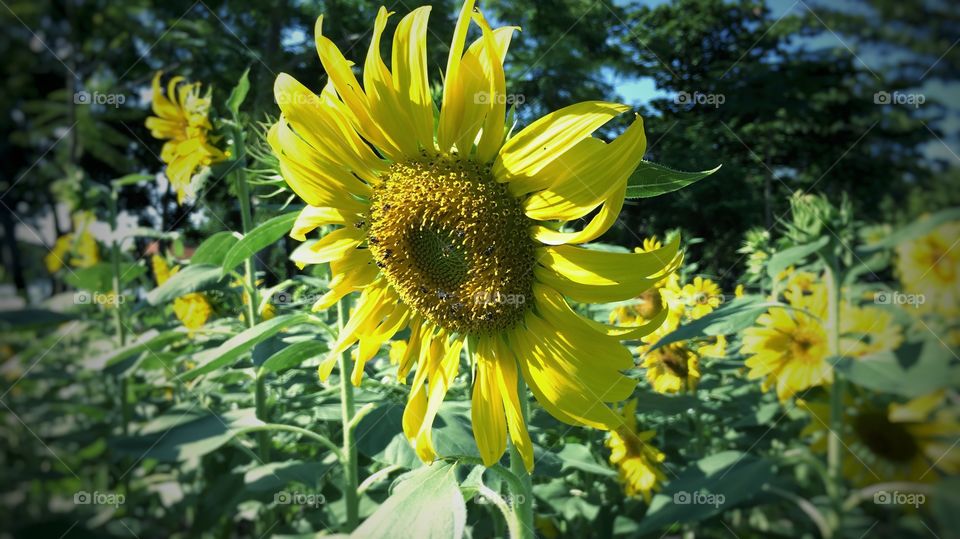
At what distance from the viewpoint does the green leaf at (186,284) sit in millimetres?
1425

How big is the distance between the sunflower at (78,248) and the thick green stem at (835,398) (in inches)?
106

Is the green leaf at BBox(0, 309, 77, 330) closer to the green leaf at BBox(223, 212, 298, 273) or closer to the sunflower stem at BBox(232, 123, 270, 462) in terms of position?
the green leaf at BBox(223, 212, 298, 273)

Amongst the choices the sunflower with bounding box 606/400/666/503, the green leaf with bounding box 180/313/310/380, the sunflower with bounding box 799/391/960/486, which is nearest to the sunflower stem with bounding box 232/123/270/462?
the green leaf with bounding box 180/313/310/380

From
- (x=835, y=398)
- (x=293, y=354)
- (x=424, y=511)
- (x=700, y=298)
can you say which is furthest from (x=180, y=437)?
(x=700, y=298)

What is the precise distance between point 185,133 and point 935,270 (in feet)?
6.58

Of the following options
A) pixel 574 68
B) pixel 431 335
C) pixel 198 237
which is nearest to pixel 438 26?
pixel 198 237

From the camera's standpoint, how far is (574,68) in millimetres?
8602

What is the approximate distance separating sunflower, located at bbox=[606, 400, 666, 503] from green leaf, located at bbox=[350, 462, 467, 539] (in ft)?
3.15

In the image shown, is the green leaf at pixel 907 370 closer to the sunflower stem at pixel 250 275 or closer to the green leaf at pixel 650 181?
the green leaf at pixel 650 181

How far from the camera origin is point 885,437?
90 cm

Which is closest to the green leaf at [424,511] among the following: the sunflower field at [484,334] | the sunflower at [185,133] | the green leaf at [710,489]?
the sunflower field at [484,334]

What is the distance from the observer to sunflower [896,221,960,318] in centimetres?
94

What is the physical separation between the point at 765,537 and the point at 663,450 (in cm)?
112

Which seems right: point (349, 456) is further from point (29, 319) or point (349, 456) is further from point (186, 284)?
point (29, 319)
